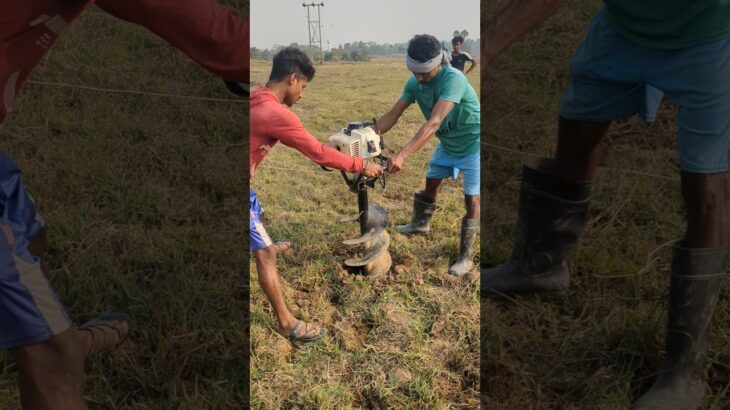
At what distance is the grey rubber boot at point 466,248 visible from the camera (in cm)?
141

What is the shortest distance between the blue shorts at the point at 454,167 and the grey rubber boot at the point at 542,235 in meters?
0.42

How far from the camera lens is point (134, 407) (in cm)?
165

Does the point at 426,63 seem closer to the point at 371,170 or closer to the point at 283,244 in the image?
the point at 371,170

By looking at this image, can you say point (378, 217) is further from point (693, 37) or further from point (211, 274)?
point (693, 37)

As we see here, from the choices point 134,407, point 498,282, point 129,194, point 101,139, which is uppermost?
point 101,139

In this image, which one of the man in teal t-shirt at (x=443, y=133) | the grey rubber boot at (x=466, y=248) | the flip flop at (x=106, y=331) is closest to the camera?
the man in teal t-shirt at (x=443, y=133)

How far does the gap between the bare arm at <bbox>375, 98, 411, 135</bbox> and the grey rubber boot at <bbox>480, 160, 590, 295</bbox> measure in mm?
578

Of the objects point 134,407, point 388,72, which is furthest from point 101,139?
point 388,72

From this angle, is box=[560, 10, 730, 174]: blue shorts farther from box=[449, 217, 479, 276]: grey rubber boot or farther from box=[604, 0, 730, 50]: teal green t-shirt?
box=[449, 217, 479, 276]: grey rubber boot

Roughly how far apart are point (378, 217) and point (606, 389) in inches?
30.2

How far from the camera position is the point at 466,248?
4.78 ft

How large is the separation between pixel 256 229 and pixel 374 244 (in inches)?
13.0

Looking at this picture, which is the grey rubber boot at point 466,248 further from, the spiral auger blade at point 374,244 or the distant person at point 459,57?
the distant person at point 459,57

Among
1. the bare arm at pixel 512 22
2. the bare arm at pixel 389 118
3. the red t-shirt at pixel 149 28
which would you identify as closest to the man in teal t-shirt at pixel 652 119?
the bare arm at pixel 512 22
